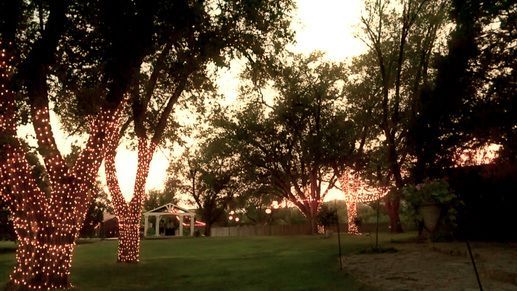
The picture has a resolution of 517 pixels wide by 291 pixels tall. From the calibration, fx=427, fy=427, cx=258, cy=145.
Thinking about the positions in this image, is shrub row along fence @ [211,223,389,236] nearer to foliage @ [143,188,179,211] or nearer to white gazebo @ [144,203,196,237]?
white gazebo @ [144,203,196,237]

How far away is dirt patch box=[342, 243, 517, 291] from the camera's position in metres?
7.57

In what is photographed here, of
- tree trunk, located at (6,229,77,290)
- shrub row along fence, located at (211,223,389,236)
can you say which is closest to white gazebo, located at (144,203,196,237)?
shrub row along fence, located at (211,223,389,236)

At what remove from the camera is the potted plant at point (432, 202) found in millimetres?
14738

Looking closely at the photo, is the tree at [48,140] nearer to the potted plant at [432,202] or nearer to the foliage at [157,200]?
the potted plant at [432,202]

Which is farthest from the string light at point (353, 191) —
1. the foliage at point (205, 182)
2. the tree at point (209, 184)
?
the foliage at point (205, 182)

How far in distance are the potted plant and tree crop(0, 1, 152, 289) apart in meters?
10.5

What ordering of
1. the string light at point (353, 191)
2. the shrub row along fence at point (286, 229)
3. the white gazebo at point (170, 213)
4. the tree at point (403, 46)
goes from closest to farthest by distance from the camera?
the tree at point (403, 46), the string light at point (353, 191), the shrub row along fence at point (286, 229), the white gazebo at point (170, 213)

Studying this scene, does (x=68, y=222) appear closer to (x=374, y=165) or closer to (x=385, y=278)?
(x=385, y=278)

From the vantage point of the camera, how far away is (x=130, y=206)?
1723 cm

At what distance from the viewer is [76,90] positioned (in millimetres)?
13547

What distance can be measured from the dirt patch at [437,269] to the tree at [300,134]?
847 inches

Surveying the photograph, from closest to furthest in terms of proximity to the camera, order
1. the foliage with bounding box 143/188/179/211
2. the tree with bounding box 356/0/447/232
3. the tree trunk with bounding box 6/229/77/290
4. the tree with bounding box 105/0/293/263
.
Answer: the tree trunk with bounding box 6/229/77/290 < the tree with bounding box 105/0/293/263 < the tree with bounding box 356/0/447/232 < the foliage with bounding box 143/188/179/211

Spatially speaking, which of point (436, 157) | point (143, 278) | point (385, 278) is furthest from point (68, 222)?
point (436, 157)

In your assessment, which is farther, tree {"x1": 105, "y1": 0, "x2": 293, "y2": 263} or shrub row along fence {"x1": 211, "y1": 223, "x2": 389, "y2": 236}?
shrub row along fence {"x1": 211, "y1": 223, "x2": 389, "y2": 236}
